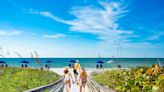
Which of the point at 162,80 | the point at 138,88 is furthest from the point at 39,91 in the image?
the point at 162,80

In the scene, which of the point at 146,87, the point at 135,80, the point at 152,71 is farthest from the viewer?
the point at 135,80

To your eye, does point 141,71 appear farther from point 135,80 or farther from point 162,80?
point 162,80

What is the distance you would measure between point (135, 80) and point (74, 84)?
67.4ft

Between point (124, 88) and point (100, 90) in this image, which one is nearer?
point (124, 88)

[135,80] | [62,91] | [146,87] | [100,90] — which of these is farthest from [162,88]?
[62,91]

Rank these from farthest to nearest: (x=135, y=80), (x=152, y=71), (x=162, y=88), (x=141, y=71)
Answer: (x=141, y=71) → (x=135, y=80) → (x=152, y=71) → (x=162, y=88)

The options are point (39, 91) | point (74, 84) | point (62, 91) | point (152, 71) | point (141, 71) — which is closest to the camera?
point (152, 71)

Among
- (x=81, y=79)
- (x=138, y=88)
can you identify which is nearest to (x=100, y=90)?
(x=81, y=79)

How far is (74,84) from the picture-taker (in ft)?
124

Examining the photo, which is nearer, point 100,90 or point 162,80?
point 162,80

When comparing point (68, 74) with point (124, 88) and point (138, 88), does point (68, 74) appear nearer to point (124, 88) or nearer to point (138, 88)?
point (124, 88)

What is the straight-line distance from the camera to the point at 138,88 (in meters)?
16.3

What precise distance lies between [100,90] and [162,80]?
43.6 feet

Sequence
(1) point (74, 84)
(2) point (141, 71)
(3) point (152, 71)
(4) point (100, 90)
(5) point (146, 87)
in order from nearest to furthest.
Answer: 1. (5) point (146, 87)
2. (3) point (152, 71)
3. (2) point (141, 71)
4. (4) point (100, 90)
5. (1) point (74, 84)
